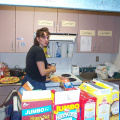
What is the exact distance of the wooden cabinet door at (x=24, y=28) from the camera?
2.39 m

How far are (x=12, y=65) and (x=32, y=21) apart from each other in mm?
995

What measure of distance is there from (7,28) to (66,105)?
202 centimetres

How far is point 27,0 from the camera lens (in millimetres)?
393

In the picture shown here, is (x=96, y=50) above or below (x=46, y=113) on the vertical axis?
above

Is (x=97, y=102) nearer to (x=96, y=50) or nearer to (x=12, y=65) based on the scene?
(x=96, y=50)

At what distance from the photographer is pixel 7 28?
7.79 feet

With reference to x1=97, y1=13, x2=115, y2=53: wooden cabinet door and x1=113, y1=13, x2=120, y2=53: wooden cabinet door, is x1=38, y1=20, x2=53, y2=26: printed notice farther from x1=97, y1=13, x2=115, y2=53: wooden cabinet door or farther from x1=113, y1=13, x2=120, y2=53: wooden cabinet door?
x1=113, y1=13, x2=120, y2=53: wooden cabinet door

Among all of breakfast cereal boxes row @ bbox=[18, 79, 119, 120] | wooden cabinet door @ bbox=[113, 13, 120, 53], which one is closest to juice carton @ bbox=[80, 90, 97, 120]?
breakfast cereal boxes row @ bbox=[18, 79, 119, 120]

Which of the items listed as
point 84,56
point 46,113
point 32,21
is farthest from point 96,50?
point 46,113

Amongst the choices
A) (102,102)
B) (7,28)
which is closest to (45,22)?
(7,28)

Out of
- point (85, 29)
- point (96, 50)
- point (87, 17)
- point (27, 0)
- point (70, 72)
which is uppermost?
point (87, 17)

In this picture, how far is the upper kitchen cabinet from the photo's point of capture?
245 cm

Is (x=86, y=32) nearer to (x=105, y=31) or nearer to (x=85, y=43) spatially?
(x=85, y=43)

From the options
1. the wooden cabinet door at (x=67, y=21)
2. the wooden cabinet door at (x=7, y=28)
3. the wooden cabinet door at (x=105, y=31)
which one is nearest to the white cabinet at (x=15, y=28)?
the wooden cabinet door at (x=7, y=28)
